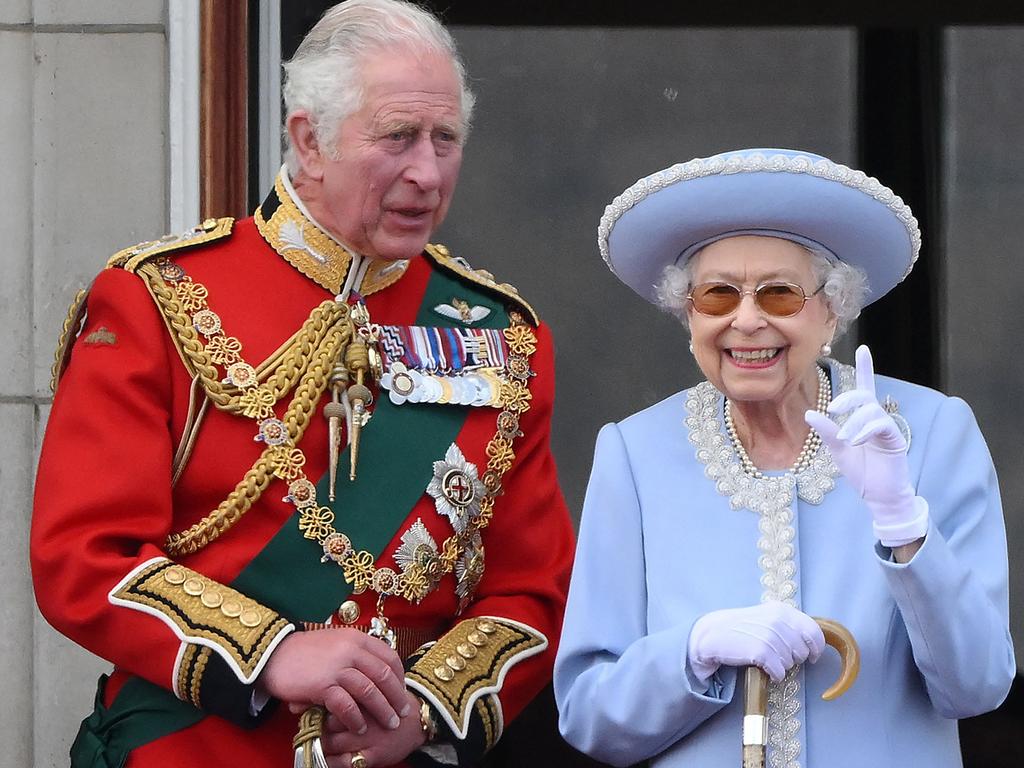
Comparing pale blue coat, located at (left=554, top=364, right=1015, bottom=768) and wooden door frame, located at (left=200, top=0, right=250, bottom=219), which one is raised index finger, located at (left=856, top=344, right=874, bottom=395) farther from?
wooden door frame, located at (left=200, top=0, right=250, bottom=219)

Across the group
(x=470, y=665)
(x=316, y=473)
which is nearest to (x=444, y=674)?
(x=470, y=665)

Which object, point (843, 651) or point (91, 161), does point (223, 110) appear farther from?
point (843, 651)

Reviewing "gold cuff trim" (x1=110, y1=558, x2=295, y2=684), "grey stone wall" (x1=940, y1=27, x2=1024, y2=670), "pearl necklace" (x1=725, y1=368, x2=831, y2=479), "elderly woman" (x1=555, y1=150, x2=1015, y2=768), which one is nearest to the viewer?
"elderly woman" (x1=555, y1=150, x2=1015, y2=768)

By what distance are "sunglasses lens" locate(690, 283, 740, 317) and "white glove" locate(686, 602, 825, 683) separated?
39cm

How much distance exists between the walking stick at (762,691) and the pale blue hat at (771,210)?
516 mm

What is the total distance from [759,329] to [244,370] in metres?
0.85

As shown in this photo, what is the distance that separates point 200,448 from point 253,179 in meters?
1.12

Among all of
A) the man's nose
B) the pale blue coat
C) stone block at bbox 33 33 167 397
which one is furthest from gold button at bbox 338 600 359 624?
stone block at bbox 33 33 167 397

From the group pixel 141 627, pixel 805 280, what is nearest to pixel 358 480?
pixel 141 627

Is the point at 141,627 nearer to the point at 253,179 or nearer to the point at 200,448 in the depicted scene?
the point at 200,448

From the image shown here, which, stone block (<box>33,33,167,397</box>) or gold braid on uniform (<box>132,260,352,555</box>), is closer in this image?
gold braid on uniform (<box>132,260,352,555</box>)

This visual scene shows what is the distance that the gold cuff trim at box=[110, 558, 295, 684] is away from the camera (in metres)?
3.04

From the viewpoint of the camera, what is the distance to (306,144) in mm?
3322

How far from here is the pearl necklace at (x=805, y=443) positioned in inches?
114
